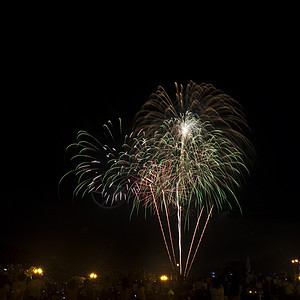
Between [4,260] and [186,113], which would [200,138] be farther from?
[4,260]

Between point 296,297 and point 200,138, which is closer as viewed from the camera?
point 296,297

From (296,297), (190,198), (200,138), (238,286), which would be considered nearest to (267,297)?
(296,297)

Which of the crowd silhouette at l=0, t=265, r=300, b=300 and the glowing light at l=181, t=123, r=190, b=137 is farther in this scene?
the glowing light at l=181, t=123, r=190, b=137

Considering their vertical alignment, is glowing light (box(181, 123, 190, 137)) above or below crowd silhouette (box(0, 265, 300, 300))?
above

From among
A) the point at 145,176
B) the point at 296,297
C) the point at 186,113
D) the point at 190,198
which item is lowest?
the point at 296,297

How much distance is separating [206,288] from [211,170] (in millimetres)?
7468

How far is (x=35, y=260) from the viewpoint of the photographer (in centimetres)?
5578

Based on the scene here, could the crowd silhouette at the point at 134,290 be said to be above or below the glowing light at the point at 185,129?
below

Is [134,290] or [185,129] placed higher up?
[185,129]

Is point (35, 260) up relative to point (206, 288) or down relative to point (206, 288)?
up

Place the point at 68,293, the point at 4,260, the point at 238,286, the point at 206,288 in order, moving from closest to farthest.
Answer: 1. the point at 238,286
2. the point at 68,293
3. the point at 206,288
4. the point at 4,260

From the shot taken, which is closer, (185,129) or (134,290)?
(134,290)

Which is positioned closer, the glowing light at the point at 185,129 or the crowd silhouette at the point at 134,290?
the crowd silhouette at the point at 134,290

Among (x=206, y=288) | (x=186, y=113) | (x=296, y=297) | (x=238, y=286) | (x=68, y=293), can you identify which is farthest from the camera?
(x=186, y=113)
